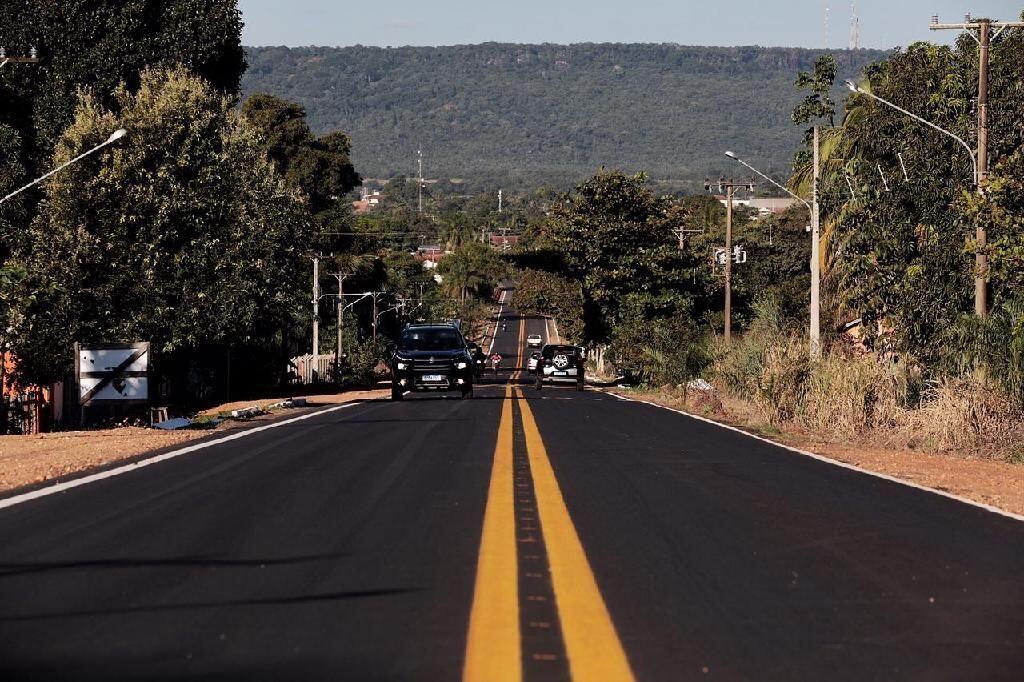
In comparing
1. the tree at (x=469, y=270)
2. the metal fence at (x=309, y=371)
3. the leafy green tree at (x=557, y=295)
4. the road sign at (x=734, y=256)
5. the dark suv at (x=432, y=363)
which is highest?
the tree at (x=469, y=270)

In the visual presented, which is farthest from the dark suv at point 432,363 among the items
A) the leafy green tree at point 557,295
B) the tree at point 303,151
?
the tree at point 303,151

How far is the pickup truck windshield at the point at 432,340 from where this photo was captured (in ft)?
129

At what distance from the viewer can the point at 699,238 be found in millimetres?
99312

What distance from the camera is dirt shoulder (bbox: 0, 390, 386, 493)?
598 inches

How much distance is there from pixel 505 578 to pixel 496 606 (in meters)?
0.79

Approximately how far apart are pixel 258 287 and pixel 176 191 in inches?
303

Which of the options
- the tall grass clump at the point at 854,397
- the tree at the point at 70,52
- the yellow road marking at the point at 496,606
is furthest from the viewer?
the tree at the point at 70,52

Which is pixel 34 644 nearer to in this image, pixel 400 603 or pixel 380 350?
pixel 400 603

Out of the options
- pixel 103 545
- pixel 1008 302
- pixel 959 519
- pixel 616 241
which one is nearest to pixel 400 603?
pixel 103 545

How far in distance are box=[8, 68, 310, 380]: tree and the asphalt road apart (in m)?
23.9

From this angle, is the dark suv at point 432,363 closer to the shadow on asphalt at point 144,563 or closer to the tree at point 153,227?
the tree at point 153,227

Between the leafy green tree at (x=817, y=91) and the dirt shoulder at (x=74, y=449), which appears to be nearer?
the dirt shoulder at (x=74, y=449)

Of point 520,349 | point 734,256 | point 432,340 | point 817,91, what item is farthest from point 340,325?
point 520,349

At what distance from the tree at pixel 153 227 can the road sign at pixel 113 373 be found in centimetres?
1061
